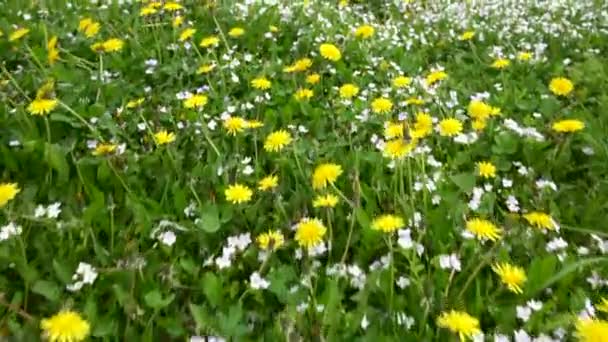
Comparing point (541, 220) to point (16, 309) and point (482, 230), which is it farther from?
point (16, 309)

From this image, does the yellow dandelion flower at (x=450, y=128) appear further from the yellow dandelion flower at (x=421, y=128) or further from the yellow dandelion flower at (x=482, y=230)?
the yellow dandelion flower at (x=482, y=230)

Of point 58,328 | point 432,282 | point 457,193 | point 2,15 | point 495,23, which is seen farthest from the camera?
point 495,23

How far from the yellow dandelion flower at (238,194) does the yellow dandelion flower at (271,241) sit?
200 mm

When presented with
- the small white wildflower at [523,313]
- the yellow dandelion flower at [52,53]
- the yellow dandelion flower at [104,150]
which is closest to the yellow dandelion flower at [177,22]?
the yellow dandelion flower at [52,53]

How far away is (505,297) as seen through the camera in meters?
1.75

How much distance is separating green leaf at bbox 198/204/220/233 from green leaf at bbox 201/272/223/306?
207 millimetres

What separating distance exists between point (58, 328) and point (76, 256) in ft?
1.28

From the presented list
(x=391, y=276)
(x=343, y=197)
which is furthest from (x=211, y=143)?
(x=391, y=276)

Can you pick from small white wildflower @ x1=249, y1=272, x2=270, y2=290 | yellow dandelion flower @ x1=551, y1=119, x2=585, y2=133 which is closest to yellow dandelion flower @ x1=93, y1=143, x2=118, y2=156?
small white wildflower @ x1=249, y1=272, x2=270, y2=290

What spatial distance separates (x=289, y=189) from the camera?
86.4 inches

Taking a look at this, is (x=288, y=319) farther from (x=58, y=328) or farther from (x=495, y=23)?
(x=495, y=23)

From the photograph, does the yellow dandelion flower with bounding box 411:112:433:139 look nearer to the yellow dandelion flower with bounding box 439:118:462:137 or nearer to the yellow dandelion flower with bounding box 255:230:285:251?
the yellow dandelion flower with bounding box 439:118:462:137

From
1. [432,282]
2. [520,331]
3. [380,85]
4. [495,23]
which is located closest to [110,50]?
[380,85]

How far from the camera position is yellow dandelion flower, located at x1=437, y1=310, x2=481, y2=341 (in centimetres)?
150
